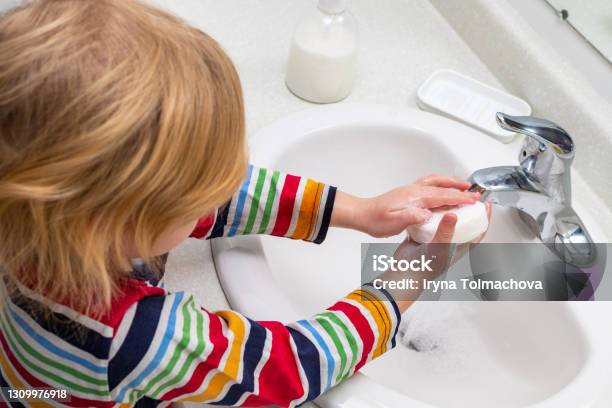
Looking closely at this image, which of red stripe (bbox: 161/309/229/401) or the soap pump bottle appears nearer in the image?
red stripe (bbox: 161/309/229/401)

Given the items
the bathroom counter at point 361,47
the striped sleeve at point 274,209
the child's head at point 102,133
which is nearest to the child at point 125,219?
the child's head at point 102,133

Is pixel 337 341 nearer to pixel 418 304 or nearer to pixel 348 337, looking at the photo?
pixel 348 337

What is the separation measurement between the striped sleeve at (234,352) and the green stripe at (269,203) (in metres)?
0.14

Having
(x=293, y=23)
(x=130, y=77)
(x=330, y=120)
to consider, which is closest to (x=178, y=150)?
(x=130, y=77)

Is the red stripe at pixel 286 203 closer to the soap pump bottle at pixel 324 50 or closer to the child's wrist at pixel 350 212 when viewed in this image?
the child's wrist at pixel 350 212

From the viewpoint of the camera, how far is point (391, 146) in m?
0.85

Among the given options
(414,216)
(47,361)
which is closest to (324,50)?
(414,216)

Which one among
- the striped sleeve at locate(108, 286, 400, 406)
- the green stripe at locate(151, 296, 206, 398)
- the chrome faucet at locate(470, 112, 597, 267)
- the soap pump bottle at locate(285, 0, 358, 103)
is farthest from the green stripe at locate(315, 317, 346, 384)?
the soap pump bottle at locate(285, 0, 358, 103)

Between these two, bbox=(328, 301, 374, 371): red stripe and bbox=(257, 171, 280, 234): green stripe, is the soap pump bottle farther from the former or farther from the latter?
bbox=(328, 301, 374, 371): red stripe

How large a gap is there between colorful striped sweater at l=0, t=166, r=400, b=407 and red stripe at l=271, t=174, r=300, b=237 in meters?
0.13

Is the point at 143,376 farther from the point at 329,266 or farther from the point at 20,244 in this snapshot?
the point at 329,266

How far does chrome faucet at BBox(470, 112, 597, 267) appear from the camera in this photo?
0.67 m

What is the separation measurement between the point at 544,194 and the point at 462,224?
0.09 metres

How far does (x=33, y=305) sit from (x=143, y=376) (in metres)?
0.10
